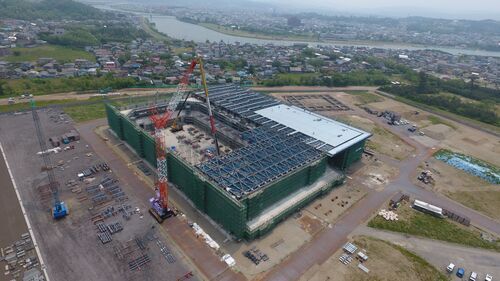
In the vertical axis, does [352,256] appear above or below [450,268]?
below

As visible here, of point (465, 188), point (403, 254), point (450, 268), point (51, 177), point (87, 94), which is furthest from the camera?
point (87, 94)

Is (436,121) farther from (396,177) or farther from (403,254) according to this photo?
(403,254)

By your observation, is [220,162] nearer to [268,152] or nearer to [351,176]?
[268,152]

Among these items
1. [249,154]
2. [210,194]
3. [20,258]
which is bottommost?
[20,258]

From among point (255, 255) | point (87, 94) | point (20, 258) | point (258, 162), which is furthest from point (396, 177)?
point (87, 94)

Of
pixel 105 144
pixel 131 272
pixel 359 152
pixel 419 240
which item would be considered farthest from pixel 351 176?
pixel 105 144

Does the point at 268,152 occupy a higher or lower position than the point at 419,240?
higher

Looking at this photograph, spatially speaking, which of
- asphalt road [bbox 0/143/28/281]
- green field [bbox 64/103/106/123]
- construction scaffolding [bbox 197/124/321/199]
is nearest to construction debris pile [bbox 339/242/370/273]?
construction scaffolding [bbox 197/124/321/199]

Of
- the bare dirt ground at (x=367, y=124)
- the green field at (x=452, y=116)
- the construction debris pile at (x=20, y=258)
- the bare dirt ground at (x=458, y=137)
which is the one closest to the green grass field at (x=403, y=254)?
the bare dirt ground at (x=367, y=124)
